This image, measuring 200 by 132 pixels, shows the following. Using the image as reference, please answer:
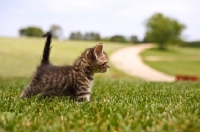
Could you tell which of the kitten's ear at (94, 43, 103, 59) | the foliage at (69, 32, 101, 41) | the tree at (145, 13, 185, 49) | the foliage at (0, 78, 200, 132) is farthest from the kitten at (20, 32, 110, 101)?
the foliage at (69, 32, 101, 41)

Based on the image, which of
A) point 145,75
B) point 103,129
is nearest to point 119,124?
point 103,129

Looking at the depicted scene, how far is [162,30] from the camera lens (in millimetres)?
74875

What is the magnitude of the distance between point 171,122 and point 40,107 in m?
2.46

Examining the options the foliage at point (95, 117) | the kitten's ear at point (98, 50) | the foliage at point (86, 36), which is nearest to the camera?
the foliage at point (95, 117)

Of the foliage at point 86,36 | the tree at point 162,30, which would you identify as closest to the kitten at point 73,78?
the tree at point 162,30

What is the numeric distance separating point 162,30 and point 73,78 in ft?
234

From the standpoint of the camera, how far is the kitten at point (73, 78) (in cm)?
612

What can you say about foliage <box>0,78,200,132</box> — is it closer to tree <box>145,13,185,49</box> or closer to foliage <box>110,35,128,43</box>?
tree <box>145,13,185,49</box>

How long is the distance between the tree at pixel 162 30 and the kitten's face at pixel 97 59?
69.9m

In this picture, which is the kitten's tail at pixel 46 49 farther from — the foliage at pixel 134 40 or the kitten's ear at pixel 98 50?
the foliage at pixel 134 40

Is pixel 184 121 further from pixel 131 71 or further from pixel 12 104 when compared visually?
pixel 131 71

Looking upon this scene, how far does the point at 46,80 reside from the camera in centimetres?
628

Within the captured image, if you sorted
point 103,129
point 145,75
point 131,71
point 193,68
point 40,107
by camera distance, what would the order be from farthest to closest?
point 193,68, point 131,71, point 145,75, point 40,107, point 103,129

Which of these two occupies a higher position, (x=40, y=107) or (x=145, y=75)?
(x=40, y=107)
